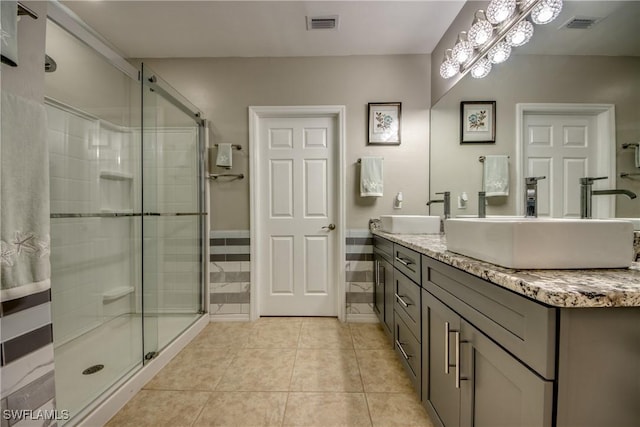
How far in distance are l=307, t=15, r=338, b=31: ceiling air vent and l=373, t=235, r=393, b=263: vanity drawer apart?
1.66 m

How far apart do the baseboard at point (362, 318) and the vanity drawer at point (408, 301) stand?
745mm

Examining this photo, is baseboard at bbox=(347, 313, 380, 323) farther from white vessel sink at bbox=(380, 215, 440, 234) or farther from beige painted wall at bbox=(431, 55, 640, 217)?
beige painted wall at bbox=(431, 55, 640, 217)

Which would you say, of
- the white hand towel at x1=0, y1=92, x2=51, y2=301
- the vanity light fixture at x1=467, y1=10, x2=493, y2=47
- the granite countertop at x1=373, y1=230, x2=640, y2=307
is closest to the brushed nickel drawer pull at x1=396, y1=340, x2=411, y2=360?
the granite countertop at x1=373, y1=230, x2=640, y2=307

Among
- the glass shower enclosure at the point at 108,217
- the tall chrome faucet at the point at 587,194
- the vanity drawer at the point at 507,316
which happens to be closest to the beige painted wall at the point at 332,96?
the glass shower enclosure at the point at 108,217

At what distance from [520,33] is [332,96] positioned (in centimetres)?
138

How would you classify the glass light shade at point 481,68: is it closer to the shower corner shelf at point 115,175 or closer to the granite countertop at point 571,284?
the granite countertop at point 571,284

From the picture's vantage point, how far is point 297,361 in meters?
1.70

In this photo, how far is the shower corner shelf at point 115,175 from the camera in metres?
1.69

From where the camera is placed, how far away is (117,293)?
67.7 inches

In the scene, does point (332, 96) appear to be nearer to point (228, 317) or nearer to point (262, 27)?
point (262, 27)

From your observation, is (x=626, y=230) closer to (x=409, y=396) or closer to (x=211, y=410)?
(x=409, y=396)

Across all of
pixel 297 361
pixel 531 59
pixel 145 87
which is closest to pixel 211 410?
pixel 297 361

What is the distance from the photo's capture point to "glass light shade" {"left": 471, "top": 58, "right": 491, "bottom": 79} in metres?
1.56

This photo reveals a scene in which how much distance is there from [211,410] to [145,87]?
197 centimetres
